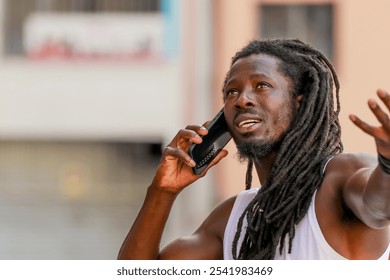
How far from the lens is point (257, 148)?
9.97 ft

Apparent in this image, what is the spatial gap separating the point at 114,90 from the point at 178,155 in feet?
44.5

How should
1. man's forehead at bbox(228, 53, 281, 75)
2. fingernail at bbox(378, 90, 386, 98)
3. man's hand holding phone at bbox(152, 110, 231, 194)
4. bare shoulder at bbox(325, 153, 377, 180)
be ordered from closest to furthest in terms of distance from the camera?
fingernail at bbox(378, 90, 386, 98) → bare shoulder at bbox(325, 153, 377, 180) → man's forehead at bbox(228, 53, 281, 75) → man's hand holding phone at bbox(152, 110, 231, 194)

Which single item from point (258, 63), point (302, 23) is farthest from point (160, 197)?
point (302, 23)

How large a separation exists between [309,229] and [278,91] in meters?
0.40

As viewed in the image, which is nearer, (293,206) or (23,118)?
(293,206)

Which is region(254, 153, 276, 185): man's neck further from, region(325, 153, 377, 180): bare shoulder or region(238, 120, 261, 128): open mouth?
region(325, 153, 377, 180): bare shoulder

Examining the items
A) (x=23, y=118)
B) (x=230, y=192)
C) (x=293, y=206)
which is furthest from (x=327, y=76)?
(x=23, y=118)

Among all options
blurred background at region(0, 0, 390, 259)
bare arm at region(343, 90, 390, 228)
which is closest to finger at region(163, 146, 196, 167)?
bare arm at region(343, 90, 390, 228)

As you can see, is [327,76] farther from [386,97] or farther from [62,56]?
[62,56]

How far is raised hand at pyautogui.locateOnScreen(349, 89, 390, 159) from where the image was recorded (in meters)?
2.49

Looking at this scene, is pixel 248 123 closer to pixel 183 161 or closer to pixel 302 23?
pixel 183 161

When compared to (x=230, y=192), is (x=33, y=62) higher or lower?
higher

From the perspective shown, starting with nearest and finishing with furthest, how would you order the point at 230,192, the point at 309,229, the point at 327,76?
the point at 309,229, the point at 327,76, the point at 230,192

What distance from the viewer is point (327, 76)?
3182 millimetres
